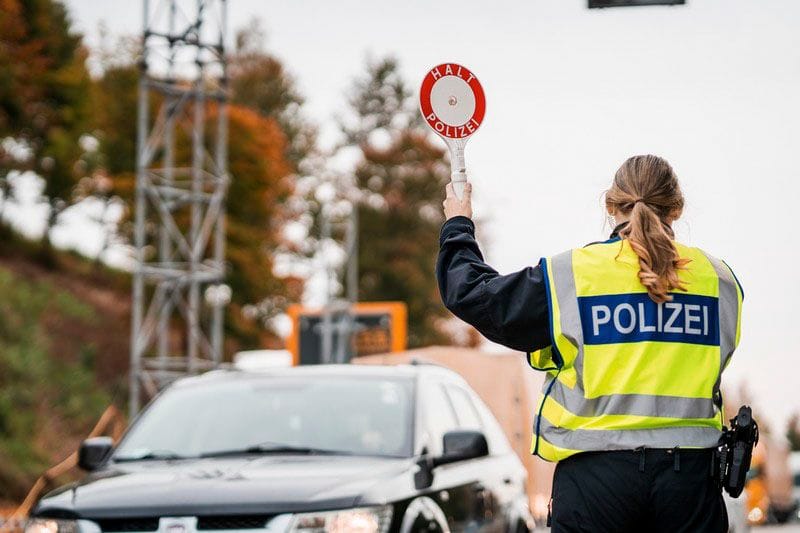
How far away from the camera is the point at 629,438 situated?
4301 mm

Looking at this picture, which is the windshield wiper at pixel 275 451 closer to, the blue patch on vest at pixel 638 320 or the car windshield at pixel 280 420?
the car windshield at pixel 280 420

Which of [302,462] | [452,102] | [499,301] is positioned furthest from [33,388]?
[499,301]

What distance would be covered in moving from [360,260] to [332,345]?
21413 millimetres

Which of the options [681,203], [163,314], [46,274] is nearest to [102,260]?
[46,274]

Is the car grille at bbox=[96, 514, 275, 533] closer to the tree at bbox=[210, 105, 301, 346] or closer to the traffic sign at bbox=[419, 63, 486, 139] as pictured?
the traffic sign at bbox=[419, 63, 486, 139]

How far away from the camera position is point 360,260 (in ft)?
210

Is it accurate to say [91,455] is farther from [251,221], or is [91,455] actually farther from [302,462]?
[251,221]

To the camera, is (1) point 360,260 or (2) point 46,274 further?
(1) point 360,260

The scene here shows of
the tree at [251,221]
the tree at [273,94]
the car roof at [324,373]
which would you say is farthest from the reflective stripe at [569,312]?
the tree at [273,94]

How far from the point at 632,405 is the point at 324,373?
12.1 ft

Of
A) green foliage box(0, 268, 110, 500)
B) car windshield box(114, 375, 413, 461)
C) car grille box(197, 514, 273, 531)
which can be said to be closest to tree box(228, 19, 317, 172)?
green foliage box(0, 268, 110, 500)

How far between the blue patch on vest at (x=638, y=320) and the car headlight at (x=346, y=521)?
2.06 m

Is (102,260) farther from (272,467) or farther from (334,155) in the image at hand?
(272,467)

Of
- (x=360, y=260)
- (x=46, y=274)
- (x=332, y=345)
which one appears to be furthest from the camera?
(x=360, y=260)
